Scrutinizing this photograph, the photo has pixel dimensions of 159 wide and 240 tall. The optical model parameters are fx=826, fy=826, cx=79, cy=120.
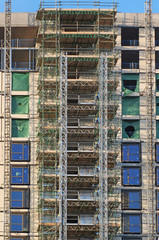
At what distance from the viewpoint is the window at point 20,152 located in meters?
122

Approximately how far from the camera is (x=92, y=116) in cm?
12288

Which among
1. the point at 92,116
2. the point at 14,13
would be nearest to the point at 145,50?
the point at 92,116

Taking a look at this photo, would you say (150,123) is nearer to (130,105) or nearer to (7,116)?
(130,105)

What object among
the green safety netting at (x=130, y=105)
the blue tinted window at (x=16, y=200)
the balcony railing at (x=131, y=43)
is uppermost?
the balcony railing at (x=131, y=43)

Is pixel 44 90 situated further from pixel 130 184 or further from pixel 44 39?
pixel 130 184

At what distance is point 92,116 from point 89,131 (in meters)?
3.14

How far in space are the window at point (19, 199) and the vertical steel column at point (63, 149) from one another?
20.8ft

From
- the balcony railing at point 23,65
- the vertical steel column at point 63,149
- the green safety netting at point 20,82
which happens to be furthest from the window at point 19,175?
the balcony railing at point 23,65

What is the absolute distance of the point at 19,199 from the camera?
121 metres

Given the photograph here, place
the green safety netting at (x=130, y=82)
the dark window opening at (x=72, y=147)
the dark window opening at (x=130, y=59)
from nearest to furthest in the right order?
the dark window opening at (x=72, y=147), the green safety netting at (x=130, y=82), the dark window opening at (x=130, y=59)

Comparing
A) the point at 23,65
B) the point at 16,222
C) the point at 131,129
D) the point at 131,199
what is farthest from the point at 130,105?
the point at 16,222

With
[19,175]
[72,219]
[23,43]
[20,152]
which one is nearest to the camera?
[72,219]

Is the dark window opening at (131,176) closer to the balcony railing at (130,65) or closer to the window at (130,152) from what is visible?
the window at (130,152)

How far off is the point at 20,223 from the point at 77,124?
16.8 m
